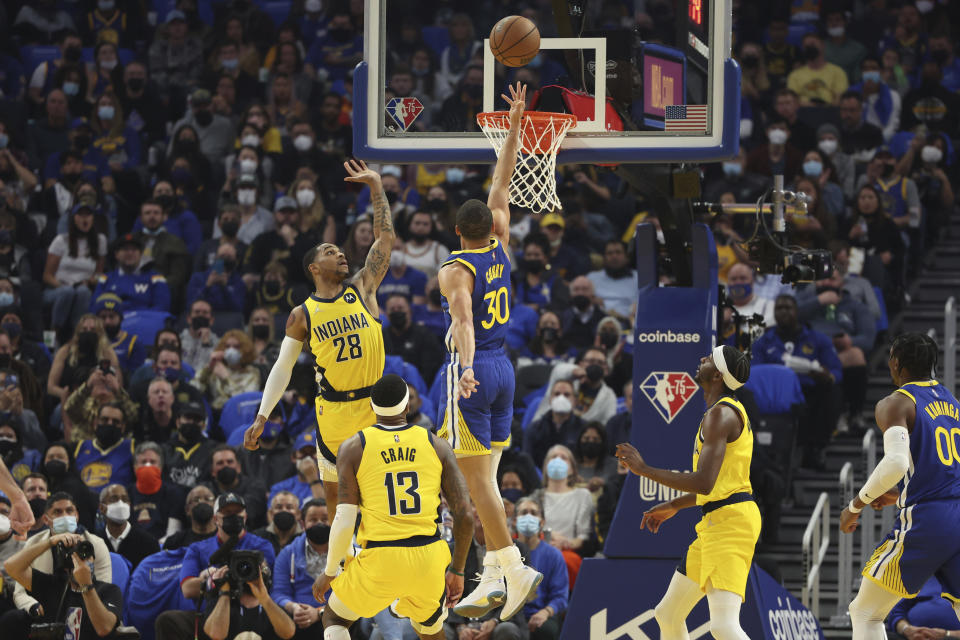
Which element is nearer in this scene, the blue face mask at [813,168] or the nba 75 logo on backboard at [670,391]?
the nba 75 logo on backboard at [670,391]

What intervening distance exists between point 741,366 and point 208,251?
989cm

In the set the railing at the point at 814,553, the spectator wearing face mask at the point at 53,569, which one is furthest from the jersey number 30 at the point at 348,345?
the railing at the point at 814,553

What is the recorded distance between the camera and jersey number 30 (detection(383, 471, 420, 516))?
949 cm

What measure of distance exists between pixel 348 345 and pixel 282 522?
304cm

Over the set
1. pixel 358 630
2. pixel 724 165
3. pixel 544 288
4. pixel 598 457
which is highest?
pixel 724 165

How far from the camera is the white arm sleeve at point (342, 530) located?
9492 mm

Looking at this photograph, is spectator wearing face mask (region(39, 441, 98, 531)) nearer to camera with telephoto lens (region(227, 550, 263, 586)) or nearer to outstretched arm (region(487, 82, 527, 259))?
camera with telephoto lens (region(227, 550, 263, 586))

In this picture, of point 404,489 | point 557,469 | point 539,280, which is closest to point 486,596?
point 404,489

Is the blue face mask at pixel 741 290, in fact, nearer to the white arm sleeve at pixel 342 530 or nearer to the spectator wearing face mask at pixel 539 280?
the spectator wearing face mask at pixel 539 280

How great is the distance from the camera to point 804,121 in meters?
18.7

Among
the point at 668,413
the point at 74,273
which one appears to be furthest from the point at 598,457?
the point at 74,273

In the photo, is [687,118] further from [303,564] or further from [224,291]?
[224,291]

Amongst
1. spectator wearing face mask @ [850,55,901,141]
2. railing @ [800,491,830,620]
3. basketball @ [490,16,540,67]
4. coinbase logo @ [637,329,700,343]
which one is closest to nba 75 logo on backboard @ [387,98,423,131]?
basketball @ [490,16,540,67]

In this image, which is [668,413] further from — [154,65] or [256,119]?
[154,65]
